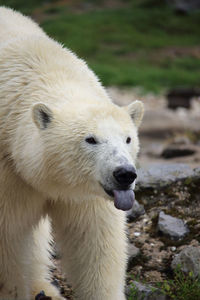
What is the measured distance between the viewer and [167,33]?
27.3 meters

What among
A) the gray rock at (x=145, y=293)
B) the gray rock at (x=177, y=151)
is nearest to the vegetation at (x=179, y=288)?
the gray rock at (x=145, y=293)

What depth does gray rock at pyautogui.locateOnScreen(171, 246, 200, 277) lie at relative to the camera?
4.26m

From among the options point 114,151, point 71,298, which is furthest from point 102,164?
point 71,298

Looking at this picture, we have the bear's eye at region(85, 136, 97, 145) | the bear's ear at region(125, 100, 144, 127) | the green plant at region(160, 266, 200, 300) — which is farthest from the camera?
the green plant at region(160, 266, 200, 300)

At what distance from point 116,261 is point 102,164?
3.26 feet

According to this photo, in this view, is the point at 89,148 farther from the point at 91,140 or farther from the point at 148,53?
the point at 148,53

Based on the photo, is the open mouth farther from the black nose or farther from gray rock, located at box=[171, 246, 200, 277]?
gray rock, located at box=[171, 246, 200, 277]

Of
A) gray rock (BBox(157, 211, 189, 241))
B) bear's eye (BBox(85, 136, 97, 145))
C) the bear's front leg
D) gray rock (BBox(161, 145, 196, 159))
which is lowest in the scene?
gray rock (BBox(161, 145, 196, 159))

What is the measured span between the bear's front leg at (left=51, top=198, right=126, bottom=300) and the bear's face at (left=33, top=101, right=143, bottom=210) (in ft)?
1.16

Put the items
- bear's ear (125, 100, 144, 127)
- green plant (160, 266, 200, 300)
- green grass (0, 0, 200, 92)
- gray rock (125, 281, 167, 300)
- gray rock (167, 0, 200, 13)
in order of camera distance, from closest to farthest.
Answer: bear's ear (125, 100, 144, 127)
green plant (160, 266, 200, 300)
gray rock (125, 281, 167, 300)
green grass (0, 0, 200, 92)
gray rock (167, 0, 200, 13)

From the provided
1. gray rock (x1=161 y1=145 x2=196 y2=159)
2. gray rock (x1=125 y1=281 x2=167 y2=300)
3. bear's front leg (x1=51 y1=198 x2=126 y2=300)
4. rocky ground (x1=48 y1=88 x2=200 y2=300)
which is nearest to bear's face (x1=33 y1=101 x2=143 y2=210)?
bear's front leg (x1=51 y1=198 x2=126 y2=300)

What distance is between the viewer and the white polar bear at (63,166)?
3307 mm

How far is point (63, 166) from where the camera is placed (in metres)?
3.36

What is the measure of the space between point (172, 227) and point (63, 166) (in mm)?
1833
